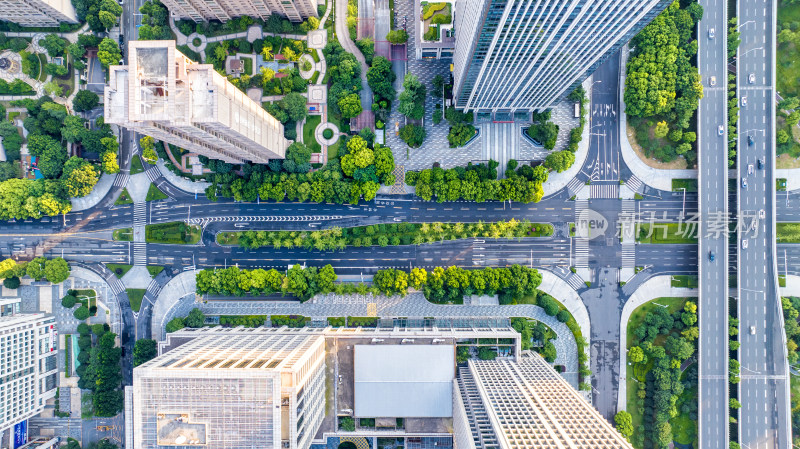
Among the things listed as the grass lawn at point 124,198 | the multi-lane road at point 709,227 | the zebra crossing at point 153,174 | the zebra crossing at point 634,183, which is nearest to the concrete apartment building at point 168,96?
the zebra crossing at point 153,174

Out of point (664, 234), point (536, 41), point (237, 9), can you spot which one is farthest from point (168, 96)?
point (664, 234)

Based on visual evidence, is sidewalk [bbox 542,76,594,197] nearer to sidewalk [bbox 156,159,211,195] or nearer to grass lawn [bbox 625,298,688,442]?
grass lawn [bbox 625,298,688,442]

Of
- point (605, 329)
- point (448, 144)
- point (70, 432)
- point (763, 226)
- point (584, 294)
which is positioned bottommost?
point (70, 432)

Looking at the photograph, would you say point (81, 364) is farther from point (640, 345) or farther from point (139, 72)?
point (640, 345)

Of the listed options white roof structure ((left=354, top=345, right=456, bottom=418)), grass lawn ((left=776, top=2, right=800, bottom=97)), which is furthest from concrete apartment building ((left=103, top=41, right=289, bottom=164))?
grass lawn ((left=776, top=2, right=800, bottom=97))

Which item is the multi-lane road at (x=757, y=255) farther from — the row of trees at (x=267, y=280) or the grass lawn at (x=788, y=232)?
the row of trees at (x=267, y=280)

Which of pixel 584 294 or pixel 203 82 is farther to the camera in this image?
pixel 584 294

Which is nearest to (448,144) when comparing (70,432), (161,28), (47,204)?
(161,28)
